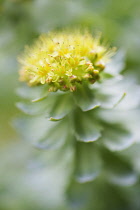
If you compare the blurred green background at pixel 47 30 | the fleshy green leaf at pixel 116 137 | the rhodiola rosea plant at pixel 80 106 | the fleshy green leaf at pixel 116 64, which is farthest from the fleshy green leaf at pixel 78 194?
the fleshy green leaf at pixel 116 64

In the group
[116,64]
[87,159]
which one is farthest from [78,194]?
[116,64]

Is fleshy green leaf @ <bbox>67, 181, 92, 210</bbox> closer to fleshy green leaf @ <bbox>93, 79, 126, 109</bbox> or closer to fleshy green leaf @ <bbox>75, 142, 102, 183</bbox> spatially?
fleshy green leaf @ <bbox>75, 142, 102, 183</bbox>

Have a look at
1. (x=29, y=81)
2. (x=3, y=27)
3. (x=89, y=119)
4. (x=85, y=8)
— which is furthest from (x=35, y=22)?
(x=89, y=119)

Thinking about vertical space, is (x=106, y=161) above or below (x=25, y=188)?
above

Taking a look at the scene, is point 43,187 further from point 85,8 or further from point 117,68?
point 85,8

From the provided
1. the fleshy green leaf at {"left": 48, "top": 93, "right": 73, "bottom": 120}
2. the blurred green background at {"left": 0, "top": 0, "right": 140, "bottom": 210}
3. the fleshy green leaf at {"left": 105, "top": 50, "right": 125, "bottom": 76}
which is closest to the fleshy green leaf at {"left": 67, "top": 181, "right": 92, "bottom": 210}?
the blurred green background at {"left": 0, "top": 0, "right": 140, "bottom": 210}

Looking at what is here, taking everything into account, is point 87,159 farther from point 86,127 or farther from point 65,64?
point 65,64
